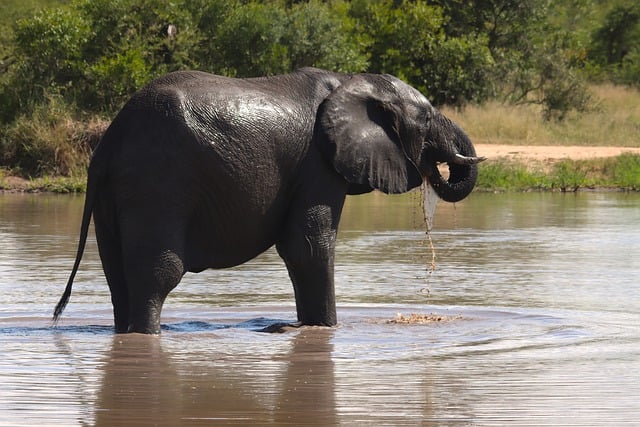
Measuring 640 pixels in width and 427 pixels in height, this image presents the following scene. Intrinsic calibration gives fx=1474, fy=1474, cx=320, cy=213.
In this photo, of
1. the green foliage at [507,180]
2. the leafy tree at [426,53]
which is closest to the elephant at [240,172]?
the green foliage at [507,180]

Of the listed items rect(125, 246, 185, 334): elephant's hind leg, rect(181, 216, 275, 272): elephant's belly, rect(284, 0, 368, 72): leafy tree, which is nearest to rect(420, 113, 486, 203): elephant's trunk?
rect(181, 216, 275, 272): elephant's belly

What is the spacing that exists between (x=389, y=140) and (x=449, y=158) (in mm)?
574

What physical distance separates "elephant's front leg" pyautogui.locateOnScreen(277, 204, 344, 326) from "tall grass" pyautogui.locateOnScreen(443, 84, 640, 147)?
720 inches

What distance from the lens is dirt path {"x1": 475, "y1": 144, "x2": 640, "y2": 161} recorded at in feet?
87.6

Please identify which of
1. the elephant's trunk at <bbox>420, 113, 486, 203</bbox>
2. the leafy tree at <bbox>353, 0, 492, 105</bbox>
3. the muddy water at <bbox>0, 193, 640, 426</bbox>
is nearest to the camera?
the muddy water at <bbox>0, 193, 640, 426</bbox>

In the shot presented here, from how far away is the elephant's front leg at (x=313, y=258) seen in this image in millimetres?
9500

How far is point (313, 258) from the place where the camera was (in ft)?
31.3

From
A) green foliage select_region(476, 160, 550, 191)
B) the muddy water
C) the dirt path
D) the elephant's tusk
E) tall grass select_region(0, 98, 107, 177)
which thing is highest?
the elephant's tusk

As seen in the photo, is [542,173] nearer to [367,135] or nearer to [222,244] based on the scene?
[367,135]

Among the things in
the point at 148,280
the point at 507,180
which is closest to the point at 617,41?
the point at 507,180

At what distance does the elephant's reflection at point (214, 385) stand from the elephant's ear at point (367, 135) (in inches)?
45.8

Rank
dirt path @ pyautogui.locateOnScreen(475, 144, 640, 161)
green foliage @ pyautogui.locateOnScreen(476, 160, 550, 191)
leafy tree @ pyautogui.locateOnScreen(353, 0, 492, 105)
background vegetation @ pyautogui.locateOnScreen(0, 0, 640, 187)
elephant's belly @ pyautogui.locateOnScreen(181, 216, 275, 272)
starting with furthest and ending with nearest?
leafy tree @ pyautogui.locateOnScreen(353, 0, 492, 105) < dirt path @ pyautogui.locateOnScreen(475, 144, 640, 161) < background vegetation @ pyautogui.locateOnScreen(0, 0, 640, 187) < green foliage @ pyautogui.locateOnScreen(476, 160, 550, 191) < elephant's belly @ pyautogui.locateOnScreen(181, 216, 275, 272)

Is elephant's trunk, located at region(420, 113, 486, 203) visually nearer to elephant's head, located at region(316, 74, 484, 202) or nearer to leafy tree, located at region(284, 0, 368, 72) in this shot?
elephant's head, located at region(316, 74, 484, 202)

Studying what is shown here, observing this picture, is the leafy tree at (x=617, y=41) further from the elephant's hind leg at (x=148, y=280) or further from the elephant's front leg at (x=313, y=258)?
the elephant's hind leg at (x=148, y=280)
